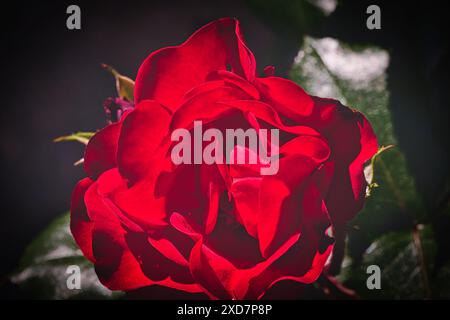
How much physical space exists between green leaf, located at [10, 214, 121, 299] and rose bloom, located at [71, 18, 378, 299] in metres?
0.10

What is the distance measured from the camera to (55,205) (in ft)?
1.67

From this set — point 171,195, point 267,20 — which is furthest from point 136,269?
point 267,20

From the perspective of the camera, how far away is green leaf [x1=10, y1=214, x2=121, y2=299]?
0.39 metres

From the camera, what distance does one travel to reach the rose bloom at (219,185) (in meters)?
0.26

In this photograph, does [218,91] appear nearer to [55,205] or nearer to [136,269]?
[136,269]

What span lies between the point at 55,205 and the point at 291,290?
0.32m

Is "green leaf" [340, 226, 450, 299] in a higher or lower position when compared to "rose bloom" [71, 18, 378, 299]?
lower

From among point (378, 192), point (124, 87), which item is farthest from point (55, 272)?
point (378, 192)

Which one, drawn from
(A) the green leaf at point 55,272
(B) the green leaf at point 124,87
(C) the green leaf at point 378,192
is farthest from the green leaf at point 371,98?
(A) the green leaf at point 55,272

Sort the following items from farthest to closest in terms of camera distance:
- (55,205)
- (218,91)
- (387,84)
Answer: (55,205), (387,84), (218,91)

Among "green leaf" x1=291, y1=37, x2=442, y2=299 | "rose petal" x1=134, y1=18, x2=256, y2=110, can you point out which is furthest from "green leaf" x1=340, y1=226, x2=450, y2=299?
"rose petal" x1=134, y1=18, x2=256, y2=110

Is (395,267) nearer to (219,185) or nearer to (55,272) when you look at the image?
(219,185)

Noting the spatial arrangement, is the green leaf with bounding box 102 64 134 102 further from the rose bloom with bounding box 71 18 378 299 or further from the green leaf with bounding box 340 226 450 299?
the green leaf with bounding box 340 226 450 299

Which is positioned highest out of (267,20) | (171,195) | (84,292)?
(267,20)
